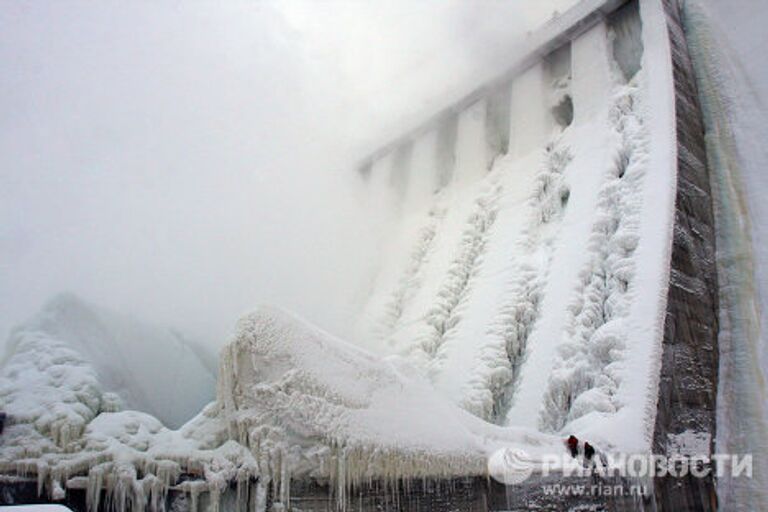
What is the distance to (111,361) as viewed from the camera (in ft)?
13.0

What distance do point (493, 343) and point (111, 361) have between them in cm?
300

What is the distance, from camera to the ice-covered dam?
256 cm

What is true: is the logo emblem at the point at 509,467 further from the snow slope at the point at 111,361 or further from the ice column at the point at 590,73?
the ice column at the point at 590,73

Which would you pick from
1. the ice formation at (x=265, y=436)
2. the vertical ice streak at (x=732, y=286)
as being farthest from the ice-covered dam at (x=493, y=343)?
the vertical ice streak at (x=732, y=286)

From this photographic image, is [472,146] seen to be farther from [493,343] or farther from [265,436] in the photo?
[265,436]

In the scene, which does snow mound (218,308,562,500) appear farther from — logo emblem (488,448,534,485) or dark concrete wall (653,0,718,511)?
dark concrete wall (653,0,718,511)

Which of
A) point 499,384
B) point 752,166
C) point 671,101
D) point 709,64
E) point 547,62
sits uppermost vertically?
point 547,62

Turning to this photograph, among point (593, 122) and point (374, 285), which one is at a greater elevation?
point (593, 122)

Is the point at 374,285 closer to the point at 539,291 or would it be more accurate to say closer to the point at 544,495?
the point at 539,291

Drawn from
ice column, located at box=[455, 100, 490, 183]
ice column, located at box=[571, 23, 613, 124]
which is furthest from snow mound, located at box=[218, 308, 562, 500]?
ice column, located at box=[455, 100, 490, 183]

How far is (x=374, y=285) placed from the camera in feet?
25.0

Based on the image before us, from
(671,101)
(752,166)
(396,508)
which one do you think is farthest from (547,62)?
(396,508)

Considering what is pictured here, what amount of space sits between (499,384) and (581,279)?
1.08 m

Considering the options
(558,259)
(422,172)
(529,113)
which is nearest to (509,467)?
(558,259)
